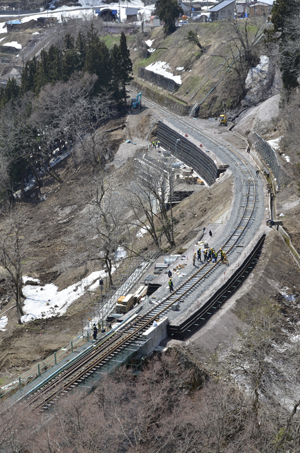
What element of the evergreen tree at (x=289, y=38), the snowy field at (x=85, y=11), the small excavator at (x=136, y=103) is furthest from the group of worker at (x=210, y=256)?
the snowy field at (x=85, y=11)

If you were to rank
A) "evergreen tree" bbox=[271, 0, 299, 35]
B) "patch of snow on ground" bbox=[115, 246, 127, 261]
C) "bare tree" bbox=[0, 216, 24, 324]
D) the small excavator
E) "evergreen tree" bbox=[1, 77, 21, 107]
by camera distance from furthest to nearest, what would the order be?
"evergreen tree" bbox=[1, 77, 21, 107] < the small excavator < "evergreen tree" bbox=[271, 0, 299, 35] < "patch of snow on ground" bbox=[115, 246, 127, 261] < "bare tree" bbox=[0, 216, 24, 324]

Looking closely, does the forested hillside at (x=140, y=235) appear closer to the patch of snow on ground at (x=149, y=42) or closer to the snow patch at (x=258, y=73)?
the snow patch at (x=258, y=73)

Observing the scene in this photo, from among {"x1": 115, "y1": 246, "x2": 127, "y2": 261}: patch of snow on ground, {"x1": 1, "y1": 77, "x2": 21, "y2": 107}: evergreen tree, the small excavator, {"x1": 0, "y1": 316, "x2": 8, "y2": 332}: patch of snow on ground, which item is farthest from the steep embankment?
{"x1": 0, "y1": 316, "x2": 8, "y2": 332}: patch of snow on ground

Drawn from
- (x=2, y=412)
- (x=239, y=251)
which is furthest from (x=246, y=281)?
(x=2, y=412)

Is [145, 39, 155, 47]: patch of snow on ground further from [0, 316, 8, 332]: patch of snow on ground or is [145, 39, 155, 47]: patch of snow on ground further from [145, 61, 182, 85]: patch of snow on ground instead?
[0, 316, 8, 332]: patch of snow on ground

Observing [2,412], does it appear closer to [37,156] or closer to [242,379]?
[242,379]

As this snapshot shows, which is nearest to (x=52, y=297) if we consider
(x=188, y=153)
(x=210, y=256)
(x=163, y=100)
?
(x=210, y=256)

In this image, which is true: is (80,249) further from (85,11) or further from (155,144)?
(85,11)
